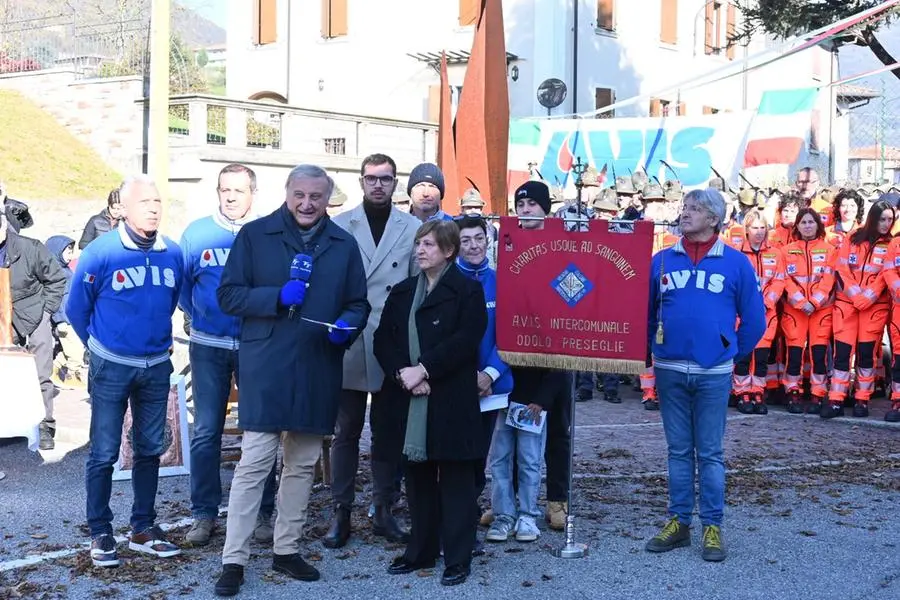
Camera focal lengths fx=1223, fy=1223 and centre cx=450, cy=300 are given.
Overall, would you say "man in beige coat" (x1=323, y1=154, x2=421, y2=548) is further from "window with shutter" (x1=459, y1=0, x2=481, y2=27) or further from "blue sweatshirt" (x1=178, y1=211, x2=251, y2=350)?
"window with shutter" (x1=459, y1=0, x2=481, y2=27)

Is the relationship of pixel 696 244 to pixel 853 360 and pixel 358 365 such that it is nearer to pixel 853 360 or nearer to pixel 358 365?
pixel 358 365

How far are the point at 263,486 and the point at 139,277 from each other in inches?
53.2

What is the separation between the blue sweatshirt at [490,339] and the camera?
682cm

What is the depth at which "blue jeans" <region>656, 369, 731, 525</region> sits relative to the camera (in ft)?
22.0

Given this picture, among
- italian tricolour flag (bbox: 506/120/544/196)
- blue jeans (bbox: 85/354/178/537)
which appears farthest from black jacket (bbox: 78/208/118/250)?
italian tricolour flag (bbox: 506/120/544/196)

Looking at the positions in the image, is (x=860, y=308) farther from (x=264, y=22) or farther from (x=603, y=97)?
(x=264, y=22)

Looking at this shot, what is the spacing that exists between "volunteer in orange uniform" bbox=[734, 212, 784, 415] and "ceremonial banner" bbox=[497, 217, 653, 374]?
610cm

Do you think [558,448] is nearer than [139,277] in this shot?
No

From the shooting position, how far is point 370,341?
6.95m

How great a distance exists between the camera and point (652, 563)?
6508 mm

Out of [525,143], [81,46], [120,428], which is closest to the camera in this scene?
[120,428]

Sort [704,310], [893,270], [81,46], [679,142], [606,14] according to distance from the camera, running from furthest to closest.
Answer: [81,46], [606,14], [679,142], [893,270], [704,310]

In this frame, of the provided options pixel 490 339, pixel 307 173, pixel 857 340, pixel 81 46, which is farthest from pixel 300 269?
pixel 81 46

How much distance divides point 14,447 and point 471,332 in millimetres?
5270
